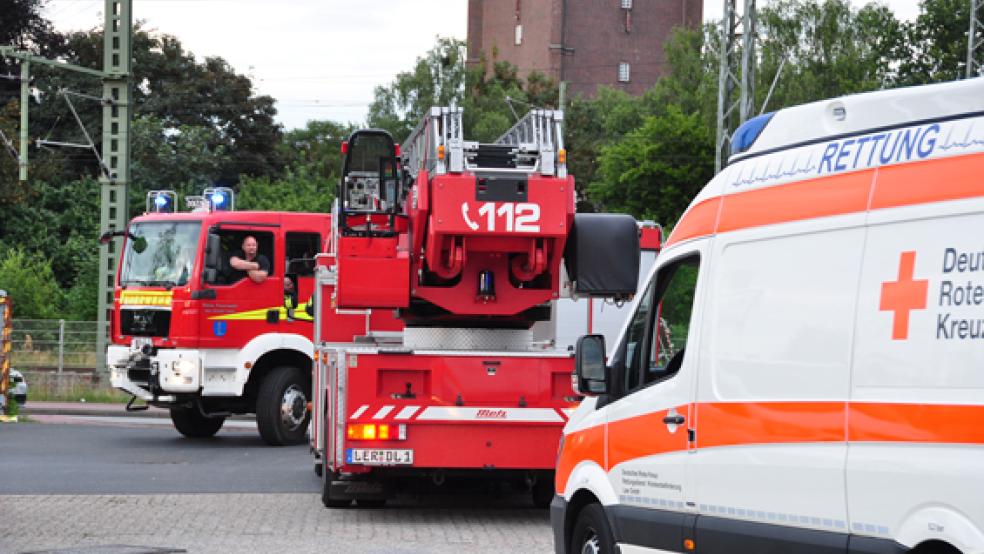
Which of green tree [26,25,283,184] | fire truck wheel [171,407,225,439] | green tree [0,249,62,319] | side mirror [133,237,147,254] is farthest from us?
green tree [26,25,283,184]

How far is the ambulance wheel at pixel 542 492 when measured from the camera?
Answer: 1380cm

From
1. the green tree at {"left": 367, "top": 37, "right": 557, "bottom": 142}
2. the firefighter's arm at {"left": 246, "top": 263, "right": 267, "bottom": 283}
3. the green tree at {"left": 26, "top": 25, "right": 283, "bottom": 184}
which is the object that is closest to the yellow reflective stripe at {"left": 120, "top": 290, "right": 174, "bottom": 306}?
the firefighter's arm at {"left": 246, "top": 263, "right": 267, "bottom": 283}

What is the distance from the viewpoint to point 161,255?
66.8 ft

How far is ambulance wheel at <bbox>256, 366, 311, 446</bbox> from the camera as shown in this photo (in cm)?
2020

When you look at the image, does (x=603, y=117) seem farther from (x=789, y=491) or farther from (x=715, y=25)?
(x=789, y=491)

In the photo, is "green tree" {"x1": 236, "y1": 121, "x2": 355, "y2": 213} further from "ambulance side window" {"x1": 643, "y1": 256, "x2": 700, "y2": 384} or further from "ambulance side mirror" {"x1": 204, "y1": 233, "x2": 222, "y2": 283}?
"ambulance side window" {"x1": 643, "y1": 256, "x2": 700, "y2": 384}

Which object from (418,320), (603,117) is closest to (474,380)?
(418,320)

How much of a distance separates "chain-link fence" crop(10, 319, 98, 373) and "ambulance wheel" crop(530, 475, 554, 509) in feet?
64.4

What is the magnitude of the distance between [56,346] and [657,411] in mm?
26111

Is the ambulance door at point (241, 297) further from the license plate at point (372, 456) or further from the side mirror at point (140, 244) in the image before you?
the license plate at point (372, 456)

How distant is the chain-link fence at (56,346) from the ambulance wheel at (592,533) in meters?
24.5

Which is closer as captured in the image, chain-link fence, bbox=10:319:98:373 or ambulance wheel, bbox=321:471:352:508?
ambulance wheel, bbox=321:471:352:508

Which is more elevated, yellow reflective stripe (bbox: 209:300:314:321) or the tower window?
the tower window

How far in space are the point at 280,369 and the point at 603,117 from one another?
58.7m
